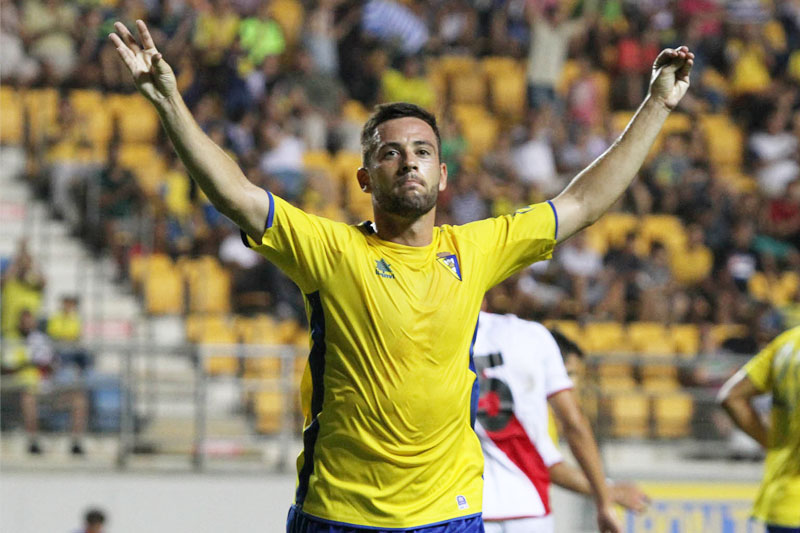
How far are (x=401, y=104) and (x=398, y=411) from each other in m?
1.02

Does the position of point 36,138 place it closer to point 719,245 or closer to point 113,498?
point 113,498

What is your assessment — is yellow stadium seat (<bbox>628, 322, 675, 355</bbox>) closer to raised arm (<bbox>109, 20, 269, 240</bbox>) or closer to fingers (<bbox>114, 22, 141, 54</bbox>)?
raised arm (<bbox>109, 20, 269, 240</bbox>)

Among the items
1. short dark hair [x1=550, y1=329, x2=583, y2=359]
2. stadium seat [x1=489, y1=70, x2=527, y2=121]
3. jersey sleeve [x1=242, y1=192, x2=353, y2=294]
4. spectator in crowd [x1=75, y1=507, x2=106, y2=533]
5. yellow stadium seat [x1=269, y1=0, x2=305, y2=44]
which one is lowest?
spectator in crowd [x1=75, y1=507, x2=106, y2=533]

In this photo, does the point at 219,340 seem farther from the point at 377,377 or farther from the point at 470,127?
the point at 377,377

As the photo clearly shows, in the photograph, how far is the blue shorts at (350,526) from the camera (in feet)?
12.7

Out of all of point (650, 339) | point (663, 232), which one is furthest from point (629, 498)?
point (663, 232)

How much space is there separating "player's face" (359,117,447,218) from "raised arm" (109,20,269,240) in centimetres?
47

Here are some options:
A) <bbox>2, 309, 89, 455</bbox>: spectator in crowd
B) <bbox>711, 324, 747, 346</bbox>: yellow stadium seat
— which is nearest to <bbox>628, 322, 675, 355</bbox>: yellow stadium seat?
<bbox>711, 324, 747, 346</bbox>: yellow stadium seat

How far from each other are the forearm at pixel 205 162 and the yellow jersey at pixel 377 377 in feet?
0.46

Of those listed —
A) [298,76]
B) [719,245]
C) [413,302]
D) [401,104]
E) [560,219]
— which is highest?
[298,76]

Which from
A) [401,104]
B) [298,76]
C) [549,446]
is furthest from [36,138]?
[401,104]

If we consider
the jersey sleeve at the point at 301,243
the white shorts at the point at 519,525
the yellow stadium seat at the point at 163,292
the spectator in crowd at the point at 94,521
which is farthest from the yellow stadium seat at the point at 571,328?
the jersey sleeve at the point at 301,243

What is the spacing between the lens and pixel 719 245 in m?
14.7

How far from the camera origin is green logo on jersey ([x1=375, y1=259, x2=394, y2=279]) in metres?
3.97
